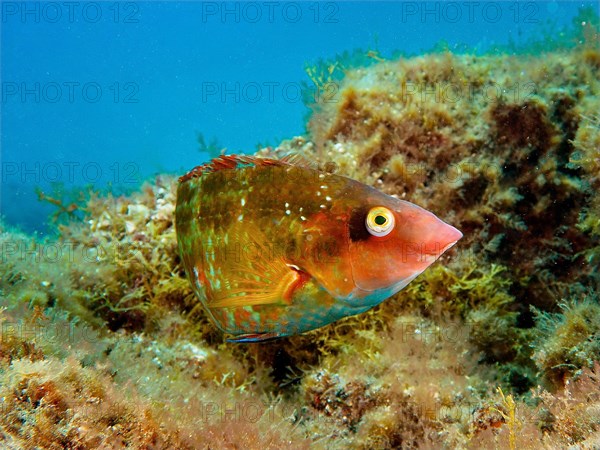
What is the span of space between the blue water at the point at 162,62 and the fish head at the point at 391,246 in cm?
9596

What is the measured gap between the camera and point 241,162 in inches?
119

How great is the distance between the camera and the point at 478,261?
484 centimetres

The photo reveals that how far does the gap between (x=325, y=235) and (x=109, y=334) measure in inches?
134

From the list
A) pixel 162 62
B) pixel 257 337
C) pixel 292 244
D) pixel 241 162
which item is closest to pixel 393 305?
pixel 257 337

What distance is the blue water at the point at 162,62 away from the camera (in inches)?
4181

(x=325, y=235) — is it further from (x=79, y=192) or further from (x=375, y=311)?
(x=79, y=192)

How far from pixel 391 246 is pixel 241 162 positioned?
1321 millimetres

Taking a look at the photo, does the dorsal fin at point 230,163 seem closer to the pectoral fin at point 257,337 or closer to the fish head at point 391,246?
the fish head at point 391,246

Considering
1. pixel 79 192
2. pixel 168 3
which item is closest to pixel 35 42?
pixel 168 3

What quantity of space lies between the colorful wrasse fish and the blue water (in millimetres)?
94986

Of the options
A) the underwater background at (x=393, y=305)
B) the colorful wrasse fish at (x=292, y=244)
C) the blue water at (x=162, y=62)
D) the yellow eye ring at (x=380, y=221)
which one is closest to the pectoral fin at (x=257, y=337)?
the colorful wrasse fish at (x=292, y=244)
